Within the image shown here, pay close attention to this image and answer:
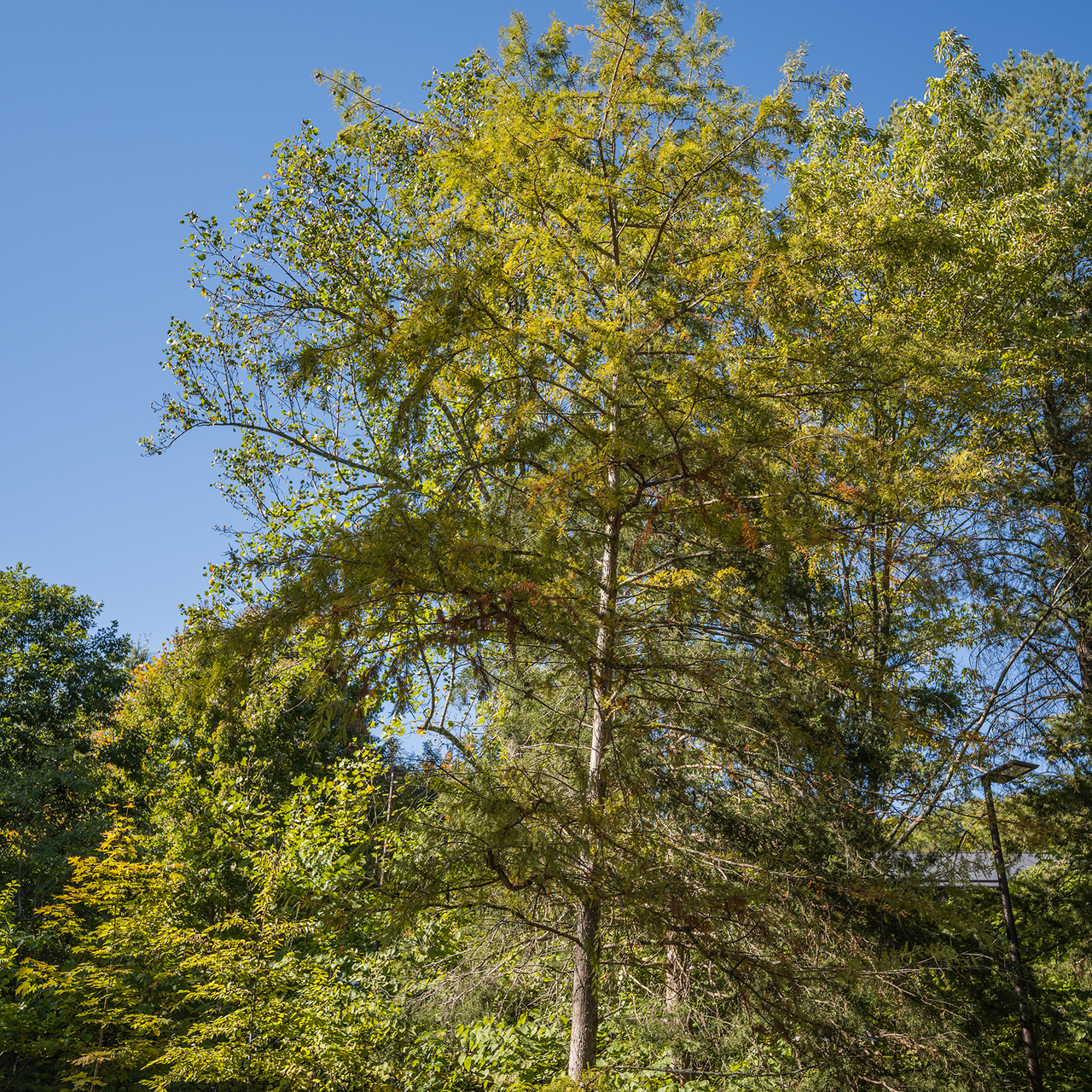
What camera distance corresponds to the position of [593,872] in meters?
4.76

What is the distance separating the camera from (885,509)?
7207 mm

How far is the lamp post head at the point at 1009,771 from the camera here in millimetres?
7884

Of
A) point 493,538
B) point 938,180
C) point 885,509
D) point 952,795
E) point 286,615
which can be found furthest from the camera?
point 938,180

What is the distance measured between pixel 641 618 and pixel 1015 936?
6297 millimetres

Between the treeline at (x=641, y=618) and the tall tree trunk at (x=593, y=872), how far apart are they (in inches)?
1.3

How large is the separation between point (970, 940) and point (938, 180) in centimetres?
913

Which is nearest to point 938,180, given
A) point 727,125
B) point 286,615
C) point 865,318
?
point 865,318

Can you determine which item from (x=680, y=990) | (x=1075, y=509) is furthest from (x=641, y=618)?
(x=1075, y=509)

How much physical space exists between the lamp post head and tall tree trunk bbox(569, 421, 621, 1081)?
4.30 m

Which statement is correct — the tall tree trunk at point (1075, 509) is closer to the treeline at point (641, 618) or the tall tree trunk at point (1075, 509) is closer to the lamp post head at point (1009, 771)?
the treeline at point (641, 618)

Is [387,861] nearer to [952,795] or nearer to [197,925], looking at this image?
[952,795]

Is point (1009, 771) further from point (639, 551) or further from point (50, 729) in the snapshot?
point (50, 729)

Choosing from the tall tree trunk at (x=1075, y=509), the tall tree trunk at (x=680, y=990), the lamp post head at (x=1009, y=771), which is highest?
the tall tree trunk at (x=1075, y=509)

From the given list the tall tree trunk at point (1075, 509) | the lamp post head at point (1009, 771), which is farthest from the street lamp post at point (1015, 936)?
the tall tree trunk at point (1075, 509)
